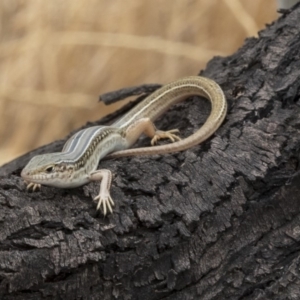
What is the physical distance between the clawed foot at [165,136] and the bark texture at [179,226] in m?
0.28

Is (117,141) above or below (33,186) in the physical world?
above

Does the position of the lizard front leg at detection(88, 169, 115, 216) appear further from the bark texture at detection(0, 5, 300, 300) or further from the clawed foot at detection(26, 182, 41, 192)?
the clawed foot at detection(26, 182, 41, 192)

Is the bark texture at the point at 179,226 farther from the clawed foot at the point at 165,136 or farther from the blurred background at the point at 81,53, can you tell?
the blurred background at the point at 81,53

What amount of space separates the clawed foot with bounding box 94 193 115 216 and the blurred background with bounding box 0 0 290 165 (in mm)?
3645

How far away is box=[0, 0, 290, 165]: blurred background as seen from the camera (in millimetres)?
5973

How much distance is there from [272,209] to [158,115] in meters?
1.22

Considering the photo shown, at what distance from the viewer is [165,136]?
328 cm

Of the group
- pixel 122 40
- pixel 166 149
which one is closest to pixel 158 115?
pixel 166 149

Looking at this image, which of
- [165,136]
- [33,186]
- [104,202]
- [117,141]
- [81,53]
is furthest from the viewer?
[81,53]

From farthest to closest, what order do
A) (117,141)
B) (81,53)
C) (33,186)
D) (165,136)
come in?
(81,53) < (117,141) < (165,136) < (33,186)

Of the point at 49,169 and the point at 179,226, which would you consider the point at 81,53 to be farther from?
the point at 179,226

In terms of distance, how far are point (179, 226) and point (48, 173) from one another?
653mm

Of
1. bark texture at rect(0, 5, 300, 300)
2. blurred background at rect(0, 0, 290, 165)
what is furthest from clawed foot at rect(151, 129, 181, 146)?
blurred background at rect(0, 0, 290, 165)

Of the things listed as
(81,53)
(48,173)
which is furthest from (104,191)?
(81,53)
